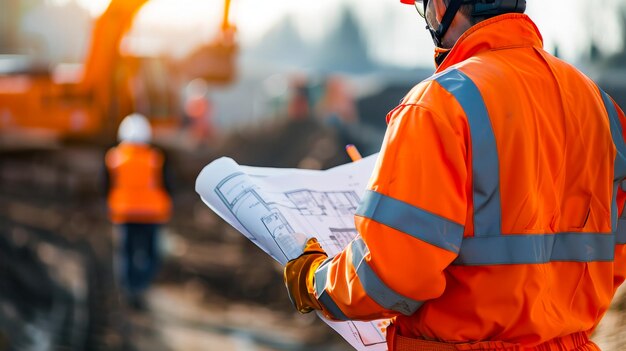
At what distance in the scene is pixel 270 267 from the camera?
12781 mm

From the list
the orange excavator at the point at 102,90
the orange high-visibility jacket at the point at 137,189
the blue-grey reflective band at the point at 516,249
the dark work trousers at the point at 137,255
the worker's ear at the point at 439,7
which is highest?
the worker's ear at the point at 439,7

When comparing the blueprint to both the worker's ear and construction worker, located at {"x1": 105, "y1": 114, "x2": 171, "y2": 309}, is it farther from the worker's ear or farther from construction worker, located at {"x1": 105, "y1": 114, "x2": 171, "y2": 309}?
construction worker, located at {"x1": 105, "y1": 114, "x2": 171, "y2": 309}

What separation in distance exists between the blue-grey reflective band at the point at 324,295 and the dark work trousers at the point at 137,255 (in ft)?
29.4

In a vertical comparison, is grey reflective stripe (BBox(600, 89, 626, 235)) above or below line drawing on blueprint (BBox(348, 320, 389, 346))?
above

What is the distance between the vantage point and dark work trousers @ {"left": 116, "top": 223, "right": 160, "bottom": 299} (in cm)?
1102

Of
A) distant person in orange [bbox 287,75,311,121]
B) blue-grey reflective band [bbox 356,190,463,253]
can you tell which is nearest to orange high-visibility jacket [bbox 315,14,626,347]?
blue-grey reflective band [bbox 356,190,463,253]

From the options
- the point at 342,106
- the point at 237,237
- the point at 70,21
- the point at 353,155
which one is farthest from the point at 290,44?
the point at 353,155

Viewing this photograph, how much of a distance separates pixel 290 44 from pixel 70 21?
11.0m

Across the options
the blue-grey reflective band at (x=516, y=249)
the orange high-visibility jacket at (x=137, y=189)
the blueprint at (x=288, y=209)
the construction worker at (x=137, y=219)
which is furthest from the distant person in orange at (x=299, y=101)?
the blue-grey reflective band at (x=516, y=249)

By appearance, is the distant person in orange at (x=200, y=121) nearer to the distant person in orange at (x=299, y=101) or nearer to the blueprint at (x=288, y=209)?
the distant person in orange at (x=299, y=101)

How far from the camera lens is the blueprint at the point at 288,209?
8.18ft

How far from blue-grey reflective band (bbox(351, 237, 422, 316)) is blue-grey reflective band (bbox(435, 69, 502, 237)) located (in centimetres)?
22

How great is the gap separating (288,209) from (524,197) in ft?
2.40

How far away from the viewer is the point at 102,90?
18391 millimetres
